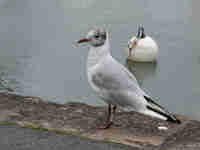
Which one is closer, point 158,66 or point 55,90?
point 55,90

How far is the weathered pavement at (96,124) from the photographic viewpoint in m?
4.00

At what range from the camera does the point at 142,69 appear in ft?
34.3

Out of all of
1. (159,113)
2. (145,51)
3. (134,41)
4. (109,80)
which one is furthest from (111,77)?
(145,51)

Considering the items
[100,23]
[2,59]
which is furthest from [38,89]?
[100,23]

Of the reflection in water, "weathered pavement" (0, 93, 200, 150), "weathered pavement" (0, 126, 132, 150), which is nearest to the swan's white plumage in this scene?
the reflection in water

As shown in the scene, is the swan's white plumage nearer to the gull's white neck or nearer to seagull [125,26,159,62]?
seagull [125,26,159,62]

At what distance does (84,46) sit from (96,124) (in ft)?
18.8

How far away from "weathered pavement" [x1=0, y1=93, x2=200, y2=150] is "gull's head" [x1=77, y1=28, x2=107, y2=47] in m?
0.87

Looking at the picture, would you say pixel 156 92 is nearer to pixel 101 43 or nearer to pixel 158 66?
pixel 158 66

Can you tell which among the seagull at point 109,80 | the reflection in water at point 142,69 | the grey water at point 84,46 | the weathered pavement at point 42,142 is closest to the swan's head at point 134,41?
the grey water at point 84,46

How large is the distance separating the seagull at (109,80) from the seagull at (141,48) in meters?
6.09

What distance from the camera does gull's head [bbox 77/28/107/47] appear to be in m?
4.21

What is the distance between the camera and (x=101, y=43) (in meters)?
4.24

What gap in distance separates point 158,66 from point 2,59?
3603 mm
